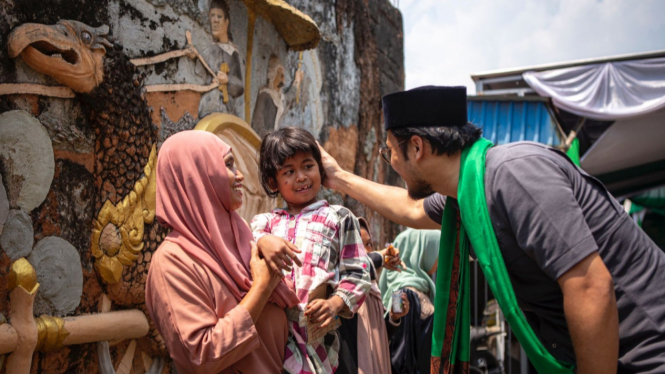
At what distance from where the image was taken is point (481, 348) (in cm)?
796

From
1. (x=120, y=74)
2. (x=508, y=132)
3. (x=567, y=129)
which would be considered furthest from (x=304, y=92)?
(x=567, y=129)

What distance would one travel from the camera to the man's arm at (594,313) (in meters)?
1.76

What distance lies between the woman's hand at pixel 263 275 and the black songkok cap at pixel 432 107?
0.74 m

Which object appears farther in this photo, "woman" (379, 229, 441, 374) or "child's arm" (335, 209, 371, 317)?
"woman" (379, 229, 441, 374)

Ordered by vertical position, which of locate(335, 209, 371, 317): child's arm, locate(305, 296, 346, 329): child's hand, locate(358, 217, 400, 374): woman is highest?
locate(335, 209, 371, 317): child's arm

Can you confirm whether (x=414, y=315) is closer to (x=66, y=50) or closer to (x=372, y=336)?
(x=372, y=336)

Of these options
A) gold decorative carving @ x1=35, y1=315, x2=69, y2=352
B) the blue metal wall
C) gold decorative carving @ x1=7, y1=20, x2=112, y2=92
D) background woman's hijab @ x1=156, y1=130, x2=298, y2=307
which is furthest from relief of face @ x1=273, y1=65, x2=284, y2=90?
the blue metal wall

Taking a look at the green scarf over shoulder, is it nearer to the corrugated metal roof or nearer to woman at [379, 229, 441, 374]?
woman at [379, 229, 441, 374]

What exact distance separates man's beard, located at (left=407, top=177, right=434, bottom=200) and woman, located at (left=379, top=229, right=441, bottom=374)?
5.67 feet

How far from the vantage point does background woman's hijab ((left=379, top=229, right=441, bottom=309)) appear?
4406 mm

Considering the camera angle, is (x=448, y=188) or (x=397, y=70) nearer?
(x=448, y=188)

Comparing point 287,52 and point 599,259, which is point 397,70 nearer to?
point 287,52

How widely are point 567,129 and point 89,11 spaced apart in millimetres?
10367

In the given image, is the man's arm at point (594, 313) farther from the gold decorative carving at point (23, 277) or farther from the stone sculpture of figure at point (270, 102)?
the stone sculpture of figure at point (270, 102)
